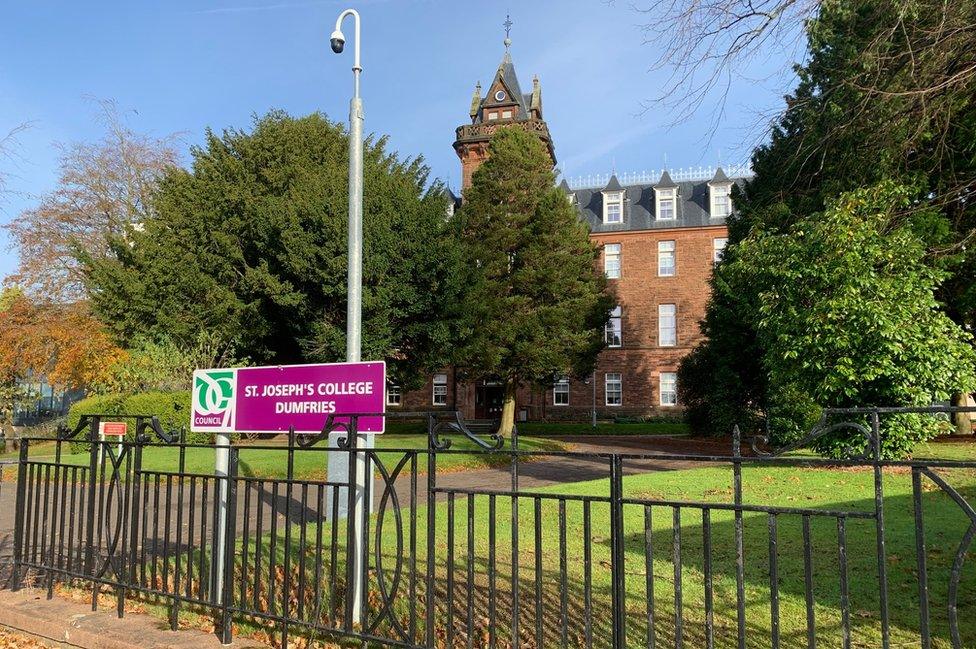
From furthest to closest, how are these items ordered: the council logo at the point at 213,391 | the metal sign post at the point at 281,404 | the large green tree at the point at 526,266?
the large green tree at the point at 526,266 < the council logo at the point at 213,391 < the metal sign post at the point at 281,404

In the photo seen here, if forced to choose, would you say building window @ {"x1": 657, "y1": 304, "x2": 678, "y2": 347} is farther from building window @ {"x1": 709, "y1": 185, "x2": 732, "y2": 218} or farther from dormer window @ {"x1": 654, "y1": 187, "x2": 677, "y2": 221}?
building window @ {"x1": 709, "y1": 185, "x2": 732, "y2": 218}

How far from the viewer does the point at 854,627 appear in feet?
14.0

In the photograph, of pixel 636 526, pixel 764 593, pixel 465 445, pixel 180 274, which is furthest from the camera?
pixel 180 274

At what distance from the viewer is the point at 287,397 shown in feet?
17.3

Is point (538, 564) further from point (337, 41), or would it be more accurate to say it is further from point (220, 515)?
point (337, 41)

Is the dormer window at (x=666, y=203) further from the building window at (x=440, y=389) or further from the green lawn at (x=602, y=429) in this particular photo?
the building window at (x=440, y=389)

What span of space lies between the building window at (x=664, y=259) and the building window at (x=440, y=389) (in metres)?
14.8

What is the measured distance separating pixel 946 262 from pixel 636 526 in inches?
362

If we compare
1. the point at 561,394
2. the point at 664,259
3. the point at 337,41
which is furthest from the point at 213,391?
the point at 664,259

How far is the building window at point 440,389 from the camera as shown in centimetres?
4175

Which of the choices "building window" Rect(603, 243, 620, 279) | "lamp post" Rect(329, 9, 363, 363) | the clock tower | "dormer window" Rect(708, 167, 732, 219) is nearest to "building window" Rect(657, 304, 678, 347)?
"building window" Rect(603, 243, 620, 279)

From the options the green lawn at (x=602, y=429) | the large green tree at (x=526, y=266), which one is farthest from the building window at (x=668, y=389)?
the large green tree at (x=526, y=266)

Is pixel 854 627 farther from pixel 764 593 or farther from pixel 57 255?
pixel 57 255

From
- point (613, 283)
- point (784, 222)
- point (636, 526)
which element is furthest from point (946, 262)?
point (613, 283)
